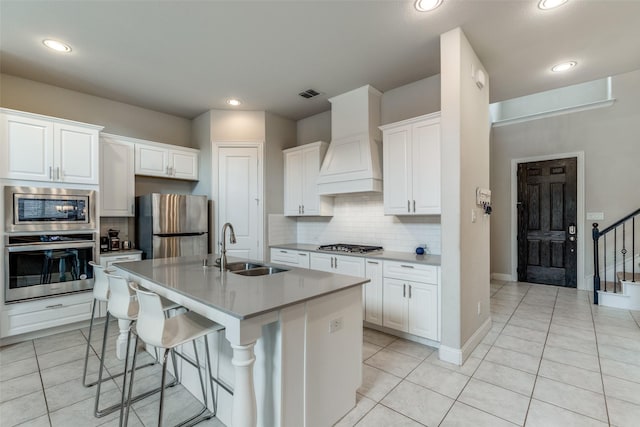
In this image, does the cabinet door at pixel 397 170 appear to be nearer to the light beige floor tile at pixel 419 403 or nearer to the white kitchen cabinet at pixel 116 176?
the light beige floor tile at pixel 419 403

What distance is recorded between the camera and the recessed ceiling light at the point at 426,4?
2211 millimetres

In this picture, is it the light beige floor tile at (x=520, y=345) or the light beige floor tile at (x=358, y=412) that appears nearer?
the light beige floor tile at (x=358, y=412)

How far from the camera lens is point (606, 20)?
7.91ft

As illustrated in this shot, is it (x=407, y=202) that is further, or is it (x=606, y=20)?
(x=407, y=202)

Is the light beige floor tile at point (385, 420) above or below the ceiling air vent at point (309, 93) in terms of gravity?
below

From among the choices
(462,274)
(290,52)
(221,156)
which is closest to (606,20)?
(462,274)

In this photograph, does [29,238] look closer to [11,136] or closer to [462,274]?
[11,136]

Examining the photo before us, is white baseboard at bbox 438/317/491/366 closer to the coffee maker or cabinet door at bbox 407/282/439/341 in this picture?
cabinet door at bbox 407/282/439/341

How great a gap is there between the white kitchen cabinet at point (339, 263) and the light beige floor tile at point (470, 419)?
63.1 inches

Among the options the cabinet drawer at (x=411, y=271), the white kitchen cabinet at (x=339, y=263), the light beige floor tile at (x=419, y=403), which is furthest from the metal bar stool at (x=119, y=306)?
the cabinet drawer at (x=411, y=271)

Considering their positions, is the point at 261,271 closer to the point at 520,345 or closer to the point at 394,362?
the point at 394,362

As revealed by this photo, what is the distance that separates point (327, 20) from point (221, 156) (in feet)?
8.72

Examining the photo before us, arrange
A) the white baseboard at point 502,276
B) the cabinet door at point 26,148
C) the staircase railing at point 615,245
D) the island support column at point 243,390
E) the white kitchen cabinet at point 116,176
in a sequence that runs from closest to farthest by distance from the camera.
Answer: the island support column at point 243,390, the cabinet door at point 26,148, the white kitchen cabinet at point 116,176, the staircase railing at point 615,245, the white baseboard at point 502,276

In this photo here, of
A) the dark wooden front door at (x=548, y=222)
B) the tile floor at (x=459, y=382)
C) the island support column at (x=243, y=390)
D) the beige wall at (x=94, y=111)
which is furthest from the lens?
the dark wooden front door at (x=548, y=222)
